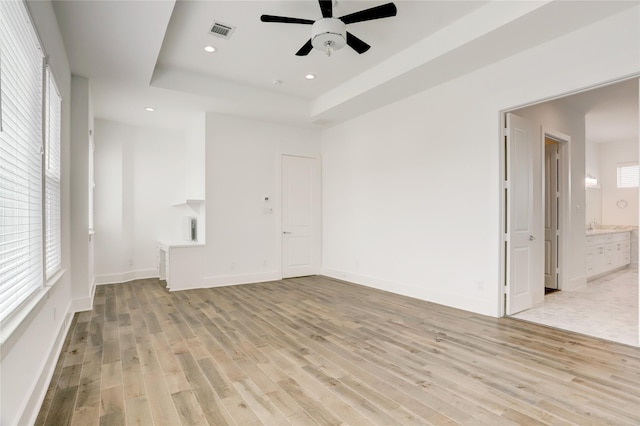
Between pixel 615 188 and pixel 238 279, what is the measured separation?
8856 millimetres

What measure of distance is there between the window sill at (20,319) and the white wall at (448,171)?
13.7 ft

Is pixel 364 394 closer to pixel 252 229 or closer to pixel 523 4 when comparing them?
pixel 523 4

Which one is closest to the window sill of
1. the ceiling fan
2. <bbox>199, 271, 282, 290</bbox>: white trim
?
the ceiling fan

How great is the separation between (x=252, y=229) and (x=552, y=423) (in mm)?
5026

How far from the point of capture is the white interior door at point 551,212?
17.8 feet

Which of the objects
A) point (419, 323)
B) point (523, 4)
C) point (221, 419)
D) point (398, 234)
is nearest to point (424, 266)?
point (398, 234)

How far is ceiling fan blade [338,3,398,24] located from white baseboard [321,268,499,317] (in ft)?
10.8

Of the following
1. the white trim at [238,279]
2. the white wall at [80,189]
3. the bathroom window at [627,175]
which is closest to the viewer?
the white wall at [80,189]

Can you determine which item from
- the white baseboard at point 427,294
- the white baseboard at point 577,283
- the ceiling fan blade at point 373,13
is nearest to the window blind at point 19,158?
the ceiling fan blade at point 373,13

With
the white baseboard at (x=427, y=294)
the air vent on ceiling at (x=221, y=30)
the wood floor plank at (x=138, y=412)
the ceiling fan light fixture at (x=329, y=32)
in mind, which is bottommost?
the wood floor plank at (x=138, y=412)

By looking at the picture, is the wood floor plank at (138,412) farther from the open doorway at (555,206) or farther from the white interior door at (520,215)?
the open doorway at (555,206)

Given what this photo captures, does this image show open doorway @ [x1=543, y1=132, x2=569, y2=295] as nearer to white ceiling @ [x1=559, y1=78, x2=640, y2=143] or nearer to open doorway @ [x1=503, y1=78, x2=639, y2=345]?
open doorway @ [x1=503, y1=78, x2=639, y2=345]

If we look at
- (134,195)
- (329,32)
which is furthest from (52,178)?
(134,195)

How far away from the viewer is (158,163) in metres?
6.74
